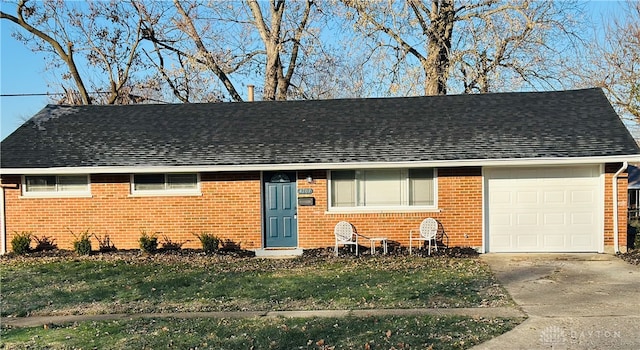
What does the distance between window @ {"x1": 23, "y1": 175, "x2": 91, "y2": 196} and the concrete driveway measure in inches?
393

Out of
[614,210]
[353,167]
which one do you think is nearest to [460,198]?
[353,167]

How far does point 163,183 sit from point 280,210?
3.00 metres

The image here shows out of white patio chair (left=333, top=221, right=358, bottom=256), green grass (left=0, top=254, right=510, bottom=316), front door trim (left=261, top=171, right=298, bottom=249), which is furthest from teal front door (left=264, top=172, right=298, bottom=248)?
white patio chair (left=333, top=221, right=358, bottom=256)

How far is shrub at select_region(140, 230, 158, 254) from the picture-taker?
40.6 feet

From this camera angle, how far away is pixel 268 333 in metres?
6.28

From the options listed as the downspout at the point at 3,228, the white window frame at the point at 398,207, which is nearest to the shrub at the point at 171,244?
the white window frame at the point at 398,207

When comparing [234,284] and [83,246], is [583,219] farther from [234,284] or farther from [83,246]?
[83,246]

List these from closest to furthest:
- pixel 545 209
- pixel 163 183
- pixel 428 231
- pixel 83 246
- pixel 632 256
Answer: pixel 632 256 → pixel 428 231 → pixel 545 209 → pixel 83 246 → pixel 163 183

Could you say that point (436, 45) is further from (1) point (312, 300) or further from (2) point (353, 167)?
(1) point (312, 300)

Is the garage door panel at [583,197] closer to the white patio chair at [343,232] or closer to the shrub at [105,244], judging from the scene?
the white patio chair at [343,232]

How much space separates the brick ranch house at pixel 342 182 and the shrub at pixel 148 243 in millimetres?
282

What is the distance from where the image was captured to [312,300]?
8016 mm

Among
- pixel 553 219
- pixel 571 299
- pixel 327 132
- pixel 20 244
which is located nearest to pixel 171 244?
pixel 20 244

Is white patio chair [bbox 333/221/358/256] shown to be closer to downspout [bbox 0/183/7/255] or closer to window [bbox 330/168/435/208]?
→ window [bbox 330/168/435/208]
